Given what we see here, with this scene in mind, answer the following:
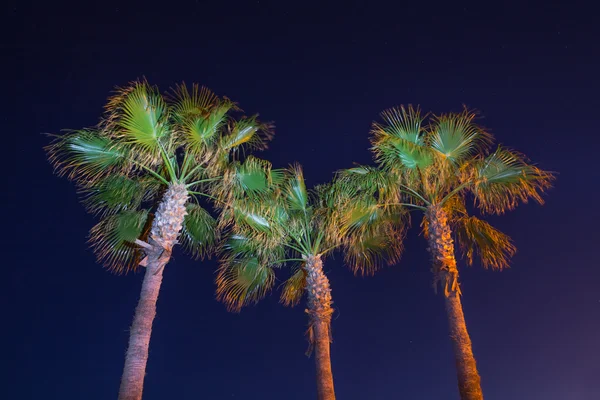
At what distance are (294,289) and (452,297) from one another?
4521mm

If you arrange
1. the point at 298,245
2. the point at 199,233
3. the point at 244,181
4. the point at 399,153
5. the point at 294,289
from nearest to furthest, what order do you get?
the point at 244,181 < the point at 399,153 < the point at 199,233 < the point at 298,245 < the point at 294,289

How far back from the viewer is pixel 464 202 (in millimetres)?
11492

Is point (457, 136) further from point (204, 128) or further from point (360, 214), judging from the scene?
point (204, 128)

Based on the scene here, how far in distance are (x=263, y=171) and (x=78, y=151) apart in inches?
154

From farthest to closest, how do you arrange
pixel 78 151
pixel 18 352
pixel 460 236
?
pixel 18 352
pixel 460 236
pixel 78 151

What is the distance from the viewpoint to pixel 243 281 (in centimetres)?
1208

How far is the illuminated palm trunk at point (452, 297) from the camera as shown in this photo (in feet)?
30.2

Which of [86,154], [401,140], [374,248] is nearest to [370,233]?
[374,248]

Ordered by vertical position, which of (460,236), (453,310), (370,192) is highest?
(370,192)

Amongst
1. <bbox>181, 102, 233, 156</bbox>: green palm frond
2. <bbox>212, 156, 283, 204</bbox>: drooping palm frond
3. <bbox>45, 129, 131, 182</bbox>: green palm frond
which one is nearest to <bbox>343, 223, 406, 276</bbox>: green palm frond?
<bbox>212, 156, 283, 204</bbox>: drooping palm frond

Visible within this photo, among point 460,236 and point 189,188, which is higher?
point 189,188

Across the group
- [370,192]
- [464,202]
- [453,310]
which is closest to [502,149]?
[464,202]

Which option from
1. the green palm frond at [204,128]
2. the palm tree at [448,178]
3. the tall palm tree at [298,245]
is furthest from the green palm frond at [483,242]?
the green palm frond at [204,128]

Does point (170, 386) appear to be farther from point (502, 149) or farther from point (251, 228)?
point (502, 149)
